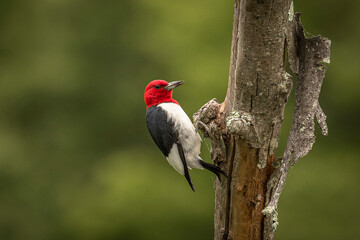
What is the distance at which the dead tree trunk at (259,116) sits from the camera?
3350 mm

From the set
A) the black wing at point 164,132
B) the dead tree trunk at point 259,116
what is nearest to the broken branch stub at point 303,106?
the dead tree trunk at point 259,116

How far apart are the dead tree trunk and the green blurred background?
14.2 ft

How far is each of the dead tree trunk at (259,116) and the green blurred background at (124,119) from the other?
4.34 metres

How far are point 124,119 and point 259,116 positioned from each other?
24.1 feet

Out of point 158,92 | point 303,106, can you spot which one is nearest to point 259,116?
point 303,106

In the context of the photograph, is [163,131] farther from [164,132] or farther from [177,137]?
[177,137]

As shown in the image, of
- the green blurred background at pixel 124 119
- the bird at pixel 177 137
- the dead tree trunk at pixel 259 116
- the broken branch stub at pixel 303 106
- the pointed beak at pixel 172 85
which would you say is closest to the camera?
the dead tree trunk at pixel 259 116

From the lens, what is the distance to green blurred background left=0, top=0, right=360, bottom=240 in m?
8.57

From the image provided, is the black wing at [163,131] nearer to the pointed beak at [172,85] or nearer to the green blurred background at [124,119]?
the pointed beak at [172,85]

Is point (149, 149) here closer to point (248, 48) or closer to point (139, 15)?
point (139, 15)

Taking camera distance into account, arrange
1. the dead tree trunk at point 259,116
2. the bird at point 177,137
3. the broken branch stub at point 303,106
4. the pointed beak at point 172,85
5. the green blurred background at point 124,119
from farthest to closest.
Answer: the green blurred background at point 124,119, the pointed beak at point 172,85, the bird at point 177,137, the broken branch stub at point 303,106, the dead tree trunk at point 259,116

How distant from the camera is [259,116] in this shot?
139 inches

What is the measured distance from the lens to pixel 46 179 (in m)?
10.5

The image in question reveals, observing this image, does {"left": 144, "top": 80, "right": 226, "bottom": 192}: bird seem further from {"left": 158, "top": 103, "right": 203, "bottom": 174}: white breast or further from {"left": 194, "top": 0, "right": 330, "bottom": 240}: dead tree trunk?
{"left": 194, "top": 0, "right": 330, "bottom": 240}: dead tree trunk
